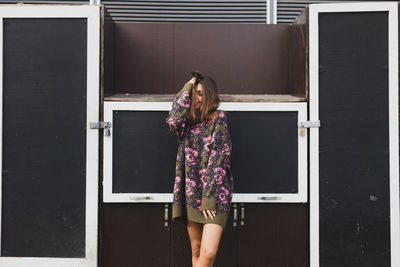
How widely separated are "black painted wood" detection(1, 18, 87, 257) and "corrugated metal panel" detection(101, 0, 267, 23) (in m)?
1.47

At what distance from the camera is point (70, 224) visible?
124 inches

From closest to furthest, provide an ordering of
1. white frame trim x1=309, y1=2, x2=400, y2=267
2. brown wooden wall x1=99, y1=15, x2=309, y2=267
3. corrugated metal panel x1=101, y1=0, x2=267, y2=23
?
1. white frame trim x1=309, y1=2, x2=400, y2=267
2. brown wooden wall x1=99, y1=15, x2=309, y2=267
3. corrugated metal panel x1=101, y1=0, x2=267, y2=23

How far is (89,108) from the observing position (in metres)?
3.11

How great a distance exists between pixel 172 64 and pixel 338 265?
2461 millimetres

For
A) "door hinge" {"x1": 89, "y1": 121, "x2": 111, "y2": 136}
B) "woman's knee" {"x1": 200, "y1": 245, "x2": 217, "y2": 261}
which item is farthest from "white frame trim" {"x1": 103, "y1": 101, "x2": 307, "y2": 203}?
"woman's knee" {"x1": 200, "y1": 245, "x2": 217, "y2": 261}

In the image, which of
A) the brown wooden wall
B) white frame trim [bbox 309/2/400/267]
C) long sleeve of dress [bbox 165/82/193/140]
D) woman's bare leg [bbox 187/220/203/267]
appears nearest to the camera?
long sleeve of dress [bbox 165/82/193/140]

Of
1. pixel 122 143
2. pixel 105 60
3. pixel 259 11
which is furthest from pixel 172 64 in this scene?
pixel 259 11

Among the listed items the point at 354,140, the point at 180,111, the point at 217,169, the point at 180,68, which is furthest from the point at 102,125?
the point at 354,140

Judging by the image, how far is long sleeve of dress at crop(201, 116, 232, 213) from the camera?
2553 mm

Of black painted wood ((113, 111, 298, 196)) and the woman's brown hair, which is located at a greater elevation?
the woman's brown hair

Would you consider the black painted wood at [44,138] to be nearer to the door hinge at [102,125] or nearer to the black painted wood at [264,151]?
the door hinge at [102,125]

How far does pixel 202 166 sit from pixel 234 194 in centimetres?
63

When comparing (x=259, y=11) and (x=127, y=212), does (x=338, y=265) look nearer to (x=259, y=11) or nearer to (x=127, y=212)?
(x=127, y=212)

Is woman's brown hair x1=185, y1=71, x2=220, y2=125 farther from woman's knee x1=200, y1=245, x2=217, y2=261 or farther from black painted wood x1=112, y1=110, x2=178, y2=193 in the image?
woman's knee x1=200, y1=245, x2=217, y2=261
